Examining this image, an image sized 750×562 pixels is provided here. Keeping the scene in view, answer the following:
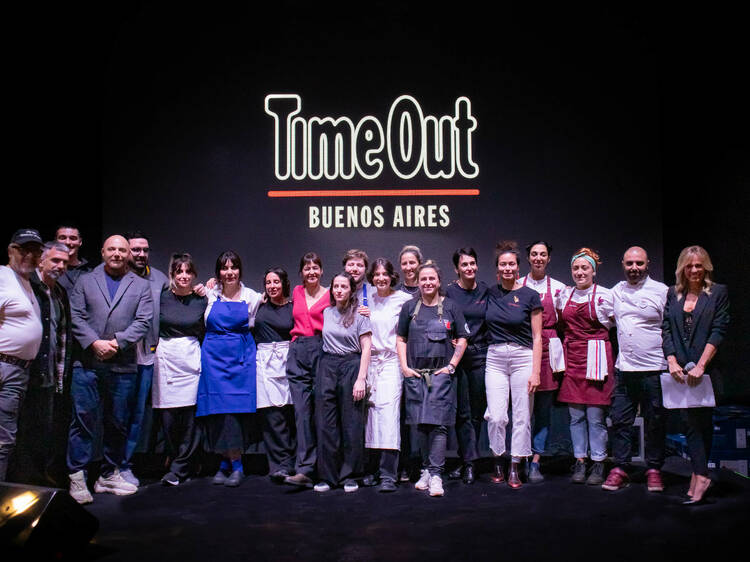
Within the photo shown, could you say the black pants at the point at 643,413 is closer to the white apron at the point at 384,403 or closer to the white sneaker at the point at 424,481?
the white sneaker at the point at 424,481

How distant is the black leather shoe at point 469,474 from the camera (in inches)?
192

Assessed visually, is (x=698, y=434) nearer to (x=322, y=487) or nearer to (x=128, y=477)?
(x=322, y=487)

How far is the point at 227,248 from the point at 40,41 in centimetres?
230

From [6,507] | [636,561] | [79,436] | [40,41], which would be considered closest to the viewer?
[6,507]

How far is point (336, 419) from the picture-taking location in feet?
15.8

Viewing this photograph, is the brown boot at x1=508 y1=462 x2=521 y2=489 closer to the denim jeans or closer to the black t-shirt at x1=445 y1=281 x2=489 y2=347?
the black t-shirt at x1=445 y1=281 x2=489 y2=347

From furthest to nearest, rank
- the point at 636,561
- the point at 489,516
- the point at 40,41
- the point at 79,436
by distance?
the point at 40,41, the point at 79,436, the point at 489,516, the point at 636,561

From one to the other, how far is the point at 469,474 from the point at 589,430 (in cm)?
94

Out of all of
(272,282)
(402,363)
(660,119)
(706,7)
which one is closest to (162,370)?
(272,282)

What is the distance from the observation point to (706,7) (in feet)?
19.2

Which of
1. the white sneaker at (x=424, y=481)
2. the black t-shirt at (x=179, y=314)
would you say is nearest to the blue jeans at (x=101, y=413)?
the black t-shirt at (x=179, y=314)

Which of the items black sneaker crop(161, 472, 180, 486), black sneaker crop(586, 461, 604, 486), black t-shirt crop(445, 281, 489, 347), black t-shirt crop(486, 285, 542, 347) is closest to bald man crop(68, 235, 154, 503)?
black sneaker crop(161, 472, 180, 486)

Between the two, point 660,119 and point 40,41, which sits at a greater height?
point 40,41

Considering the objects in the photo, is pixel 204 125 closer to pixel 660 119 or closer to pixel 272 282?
pixel 272 282
